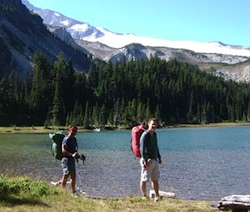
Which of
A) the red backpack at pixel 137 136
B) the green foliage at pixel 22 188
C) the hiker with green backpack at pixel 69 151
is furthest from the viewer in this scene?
the hiker with green backpack at pixel 69 151

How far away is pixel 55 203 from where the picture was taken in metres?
14.3

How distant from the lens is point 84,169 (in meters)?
39.0

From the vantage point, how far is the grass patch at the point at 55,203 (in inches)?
535

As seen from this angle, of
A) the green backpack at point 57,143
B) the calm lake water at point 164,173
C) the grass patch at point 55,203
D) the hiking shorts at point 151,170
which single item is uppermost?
the green backpack at point 57,143

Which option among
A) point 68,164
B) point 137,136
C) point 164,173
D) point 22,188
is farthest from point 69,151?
point 164,173

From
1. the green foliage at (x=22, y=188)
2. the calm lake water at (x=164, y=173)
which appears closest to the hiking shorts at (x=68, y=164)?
the green foliage at (x=22, y=188)

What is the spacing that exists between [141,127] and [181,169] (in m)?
22.1

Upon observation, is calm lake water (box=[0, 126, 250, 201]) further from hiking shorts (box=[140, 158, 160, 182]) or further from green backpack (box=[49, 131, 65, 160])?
hiking shorts (box=[140, 158, 160, 182])

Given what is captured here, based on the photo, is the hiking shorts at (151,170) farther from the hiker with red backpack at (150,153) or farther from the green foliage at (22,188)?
the green foliage at (22,188)

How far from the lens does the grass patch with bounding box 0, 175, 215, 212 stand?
44.6 ft

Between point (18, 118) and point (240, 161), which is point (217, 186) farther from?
point (18, 118)

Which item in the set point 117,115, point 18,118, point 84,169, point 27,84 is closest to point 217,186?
point 84,169

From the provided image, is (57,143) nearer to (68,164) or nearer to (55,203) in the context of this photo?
(68,164)

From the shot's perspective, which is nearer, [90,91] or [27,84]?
[27,84]
